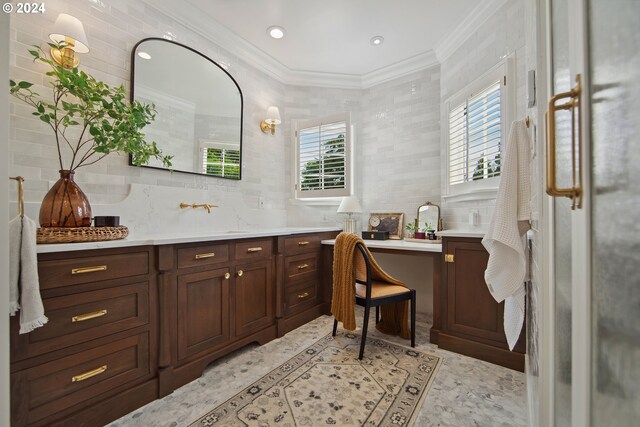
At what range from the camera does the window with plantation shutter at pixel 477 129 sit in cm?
219

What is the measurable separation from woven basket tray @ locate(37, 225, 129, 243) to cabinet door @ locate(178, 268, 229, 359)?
461mm

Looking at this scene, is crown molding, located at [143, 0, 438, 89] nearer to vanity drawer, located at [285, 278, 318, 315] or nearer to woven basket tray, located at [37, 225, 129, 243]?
woven basket tray, located at [37, 225, 129, 243]

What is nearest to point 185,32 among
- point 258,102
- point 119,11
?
point 119,11

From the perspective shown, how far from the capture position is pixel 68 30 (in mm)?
1621

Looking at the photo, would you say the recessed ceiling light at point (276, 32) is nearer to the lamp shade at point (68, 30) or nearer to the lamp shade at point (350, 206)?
the lamp shade at point (68, 30)

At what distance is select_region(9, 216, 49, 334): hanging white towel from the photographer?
1.10 m

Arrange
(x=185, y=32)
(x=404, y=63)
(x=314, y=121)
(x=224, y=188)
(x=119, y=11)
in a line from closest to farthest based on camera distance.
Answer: (x=119, y=11), (x=185, y=32), (x=224, y=188), (x=404, y=63), (x=314, y=121)

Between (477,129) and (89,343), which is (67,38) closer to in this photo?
(89,343)

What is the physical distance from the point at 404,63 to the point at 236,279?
9.88 ft

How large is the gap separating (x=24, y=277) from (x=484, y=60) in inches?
133

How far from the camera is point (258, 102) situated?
10.1ft

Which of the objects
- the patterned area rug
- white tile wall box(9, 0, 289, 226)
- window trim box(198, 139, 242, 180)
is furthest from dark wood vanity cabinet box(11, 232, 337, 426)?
window trim box(198, 139, 242, 180)

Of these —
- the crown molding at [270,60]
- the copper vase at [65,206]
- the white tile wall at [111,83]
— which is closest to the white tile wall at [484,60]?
the crown molding at [270,60]

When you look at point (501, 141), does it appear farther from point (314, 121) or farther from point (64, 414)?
point (64, 414)
